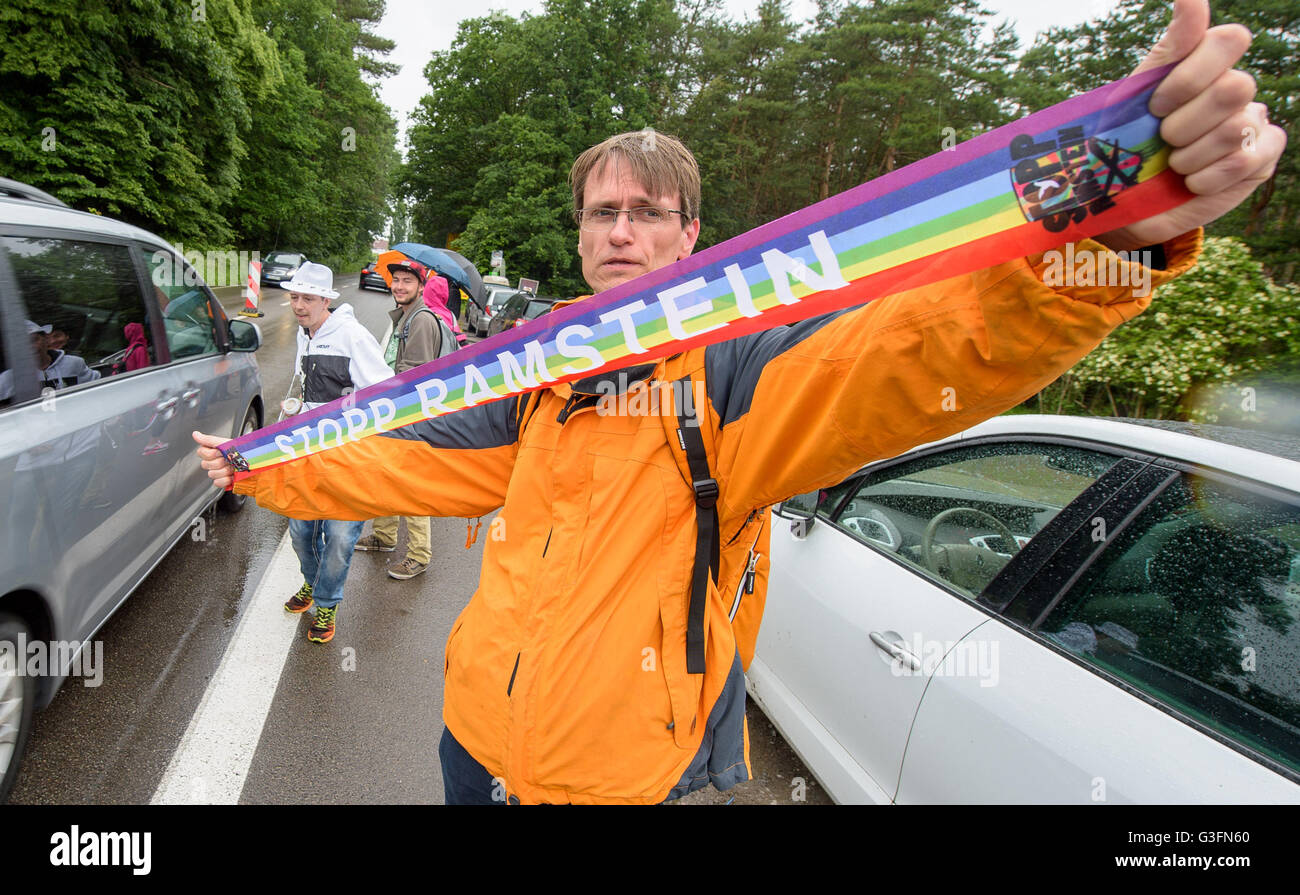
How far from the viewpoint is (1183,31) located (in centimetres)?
69

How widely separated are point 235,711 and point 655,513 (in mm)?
2767

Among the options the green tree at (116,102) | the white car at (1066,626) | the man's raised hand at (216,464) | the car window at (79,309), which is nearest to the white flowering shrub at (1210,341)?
the white car at (1066,626)

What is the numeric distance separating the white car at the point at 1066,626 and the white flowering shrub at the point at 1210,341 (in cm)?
624

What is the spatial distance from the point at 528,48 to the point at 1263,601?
35.3m

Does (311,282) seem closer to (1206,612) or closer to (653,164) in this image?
(653,164)

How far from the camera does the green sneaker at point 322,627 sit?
11.5 ft

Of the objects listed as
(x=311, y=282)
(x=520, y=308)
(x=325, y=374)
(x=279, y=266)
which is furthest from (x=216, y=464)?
(x=279, y=266)

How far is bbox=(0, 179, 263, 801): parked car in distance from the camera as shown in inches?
85.2

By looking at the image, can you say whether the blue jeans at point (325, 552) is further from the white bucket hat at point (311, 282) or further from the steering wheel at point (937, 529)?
the steering wheel at point (937, 529)

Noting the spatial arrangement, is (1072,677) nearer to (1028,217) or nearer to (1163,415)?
(1028,217)

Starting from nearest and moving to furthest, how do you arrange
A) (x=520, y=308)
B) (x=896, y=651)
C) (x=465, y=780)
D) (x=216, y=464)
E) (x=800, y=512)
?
1. (x=465, y=780)
2. (x=216, y=464)
3. (x=896, y=651)
4. (x=800, y=512)
5. (x=520, y=308)

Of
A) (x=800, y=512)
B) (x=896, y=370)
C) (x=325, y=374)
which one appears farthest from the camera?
(x=325, y=374)

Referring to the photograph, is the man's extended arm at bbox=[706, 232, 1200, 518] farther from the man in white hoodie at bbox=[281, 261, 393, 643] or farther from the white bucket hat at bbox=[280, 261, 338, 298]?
the white bucket hat at bbox=[280, 261, 338, 298]

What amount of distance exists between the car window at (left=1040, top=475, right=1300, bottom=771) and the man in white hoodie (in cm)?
329
